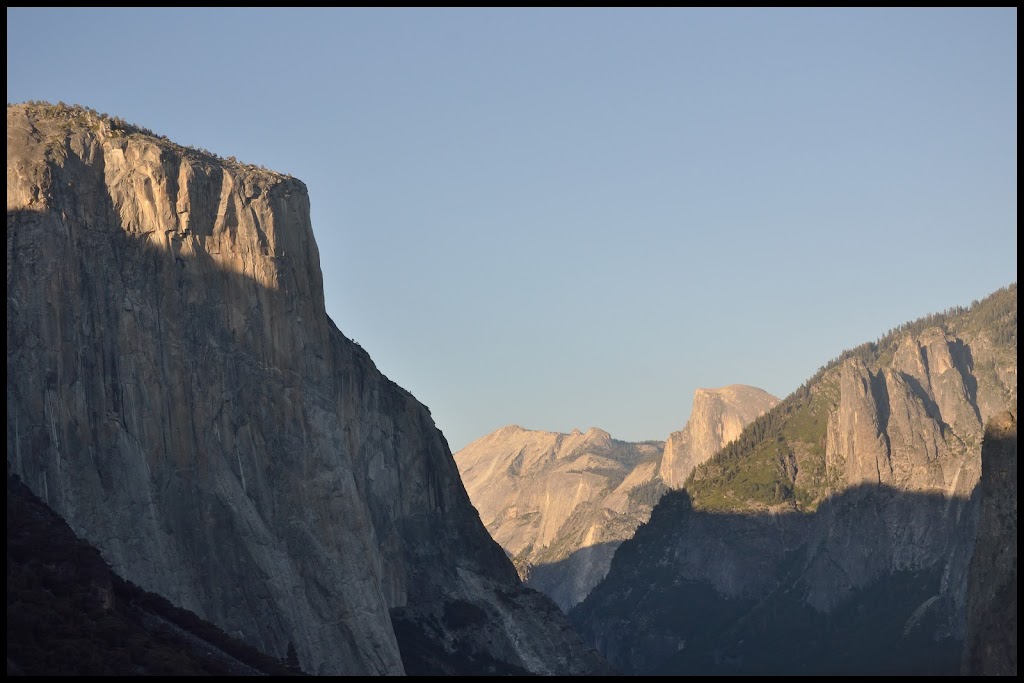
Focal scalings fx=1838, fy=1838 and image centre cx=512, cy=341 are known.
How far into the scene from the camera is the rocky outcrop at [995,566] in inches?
4188

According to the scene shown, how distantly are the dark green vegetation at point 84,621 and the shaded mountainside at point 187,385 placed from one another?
4.64 m

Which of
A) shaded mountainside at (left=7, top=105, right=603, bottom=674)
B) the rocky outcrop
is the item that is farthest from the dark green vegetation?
the rocky outcrop

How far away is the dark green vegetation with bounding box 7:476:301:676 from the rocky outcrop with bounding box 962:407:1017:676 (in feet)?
134

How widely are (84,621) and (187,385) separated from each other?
2473 centimetres

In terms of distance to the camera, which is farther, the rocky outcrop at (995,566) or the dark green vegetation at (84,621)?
the rocky outcrop at (995,566)

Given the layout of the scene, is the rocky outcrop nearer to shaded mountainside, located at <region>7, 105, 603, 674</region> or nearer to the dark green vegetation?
shaded mountainside, located at <region>7, 105, 603, 674</region>

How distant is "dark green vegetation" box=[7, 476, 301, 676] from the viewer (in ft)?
281

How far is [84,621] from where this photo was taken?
90.6m

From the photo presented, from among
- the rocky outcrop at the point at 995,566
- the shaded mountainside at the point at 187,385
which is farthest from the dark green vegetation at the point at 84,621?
the rocky outcrop at the point at 995,566

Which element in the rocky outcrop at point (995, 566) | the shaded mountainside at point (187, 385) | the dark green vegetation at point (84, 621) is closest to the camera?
the dark green vegetation at point (84, 621)

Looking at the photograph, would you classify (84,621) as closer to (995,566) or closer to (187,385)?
(187,385)

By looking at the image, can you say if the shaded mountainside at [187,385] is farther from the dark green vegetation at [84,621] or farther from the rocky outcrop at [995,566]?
the rocky outcrop at [995,566]

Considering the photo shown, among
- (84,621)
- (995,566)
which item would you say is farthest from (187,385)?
(995,566)

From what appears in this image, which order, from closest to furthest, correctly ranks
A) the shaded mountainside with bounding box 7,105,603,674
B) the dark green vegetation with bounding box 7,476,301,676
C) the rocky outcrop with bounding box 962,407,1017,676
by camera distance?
the dark green vegetation with bounding box 7,476,301,676 < the shaded mountainside with bounding box 7,105,603,674 < the rocky outcrop with bounding box 962,407,1017,676
